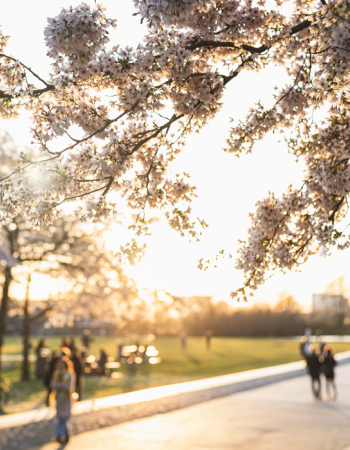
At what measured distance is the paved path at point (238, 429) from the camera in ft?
34.0

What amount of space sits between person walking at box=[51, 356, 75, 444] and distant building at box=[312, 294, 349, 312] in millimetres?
83605

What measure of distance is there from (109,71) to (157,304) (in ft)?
52.9

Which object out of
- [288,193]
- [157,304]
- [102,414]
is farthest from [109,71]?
[157,304]

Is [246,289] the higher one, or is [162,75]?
[162,75]

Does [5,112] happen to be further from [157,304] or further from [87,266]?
[157,304]

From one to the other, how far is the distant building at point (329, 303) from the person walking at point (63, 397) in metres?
83.6

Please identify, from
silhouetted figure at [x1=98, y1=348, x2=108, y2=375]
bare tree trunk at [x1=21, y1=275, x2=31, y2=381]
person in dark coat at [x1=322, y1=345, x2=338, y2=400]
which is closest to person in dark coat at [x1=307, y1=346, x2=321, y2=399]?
person in dark coat at [x1=322, y1=345, x2=338, y2=400]

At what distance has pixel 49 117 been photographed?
5.16m

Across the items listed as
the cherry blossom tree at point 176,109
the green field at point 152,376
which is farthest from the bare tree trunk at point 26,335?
the cherry blossom tree at point 176,109

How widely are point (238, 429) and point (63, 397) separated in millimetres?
3826

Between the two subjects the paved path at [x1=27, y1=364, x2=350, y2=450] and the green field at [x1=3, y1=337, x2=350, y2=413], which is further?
the green field at [x1=3, y1=337, x2=350, y2=413]

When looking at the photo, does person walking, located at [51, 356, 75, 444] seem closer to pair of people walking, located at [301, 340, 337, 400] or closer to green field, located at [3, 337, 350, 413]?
green field, located at [3, 337, 350, 413]

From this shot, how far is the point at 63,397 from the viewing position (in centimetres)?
1082

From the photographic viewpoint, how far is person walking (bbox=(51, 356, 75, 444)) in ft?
35.0
